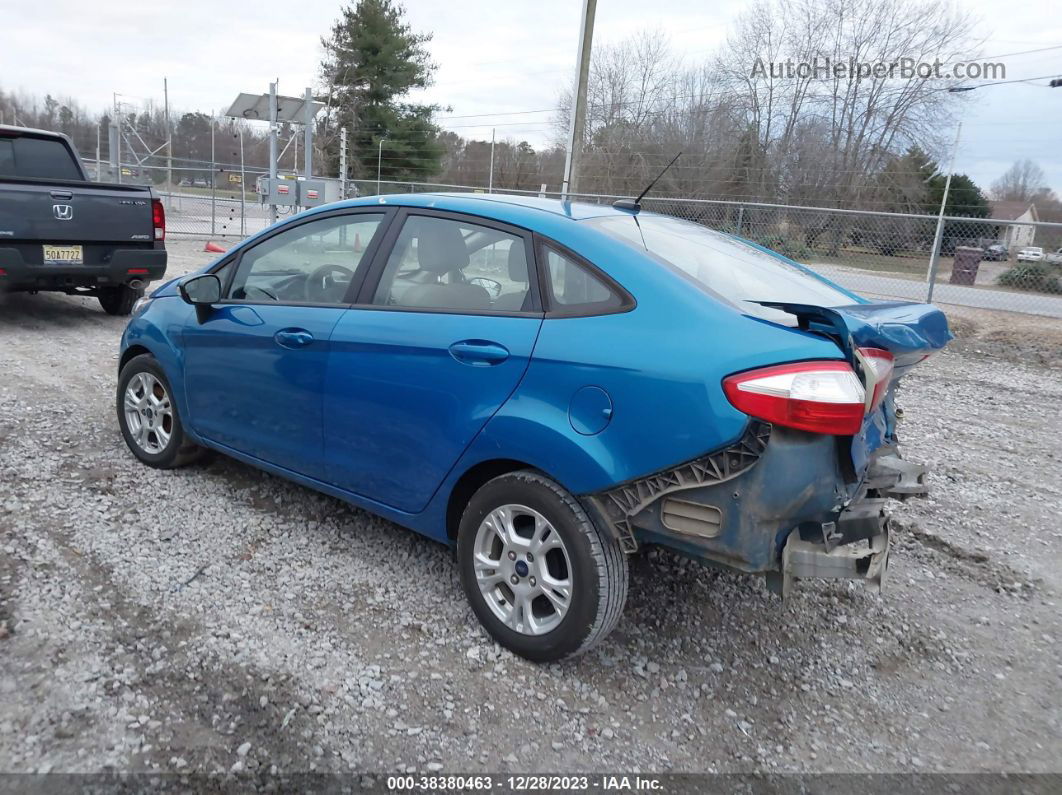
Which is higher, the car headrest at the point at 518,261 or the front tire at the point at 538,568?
the car headrest at the point at 518,261

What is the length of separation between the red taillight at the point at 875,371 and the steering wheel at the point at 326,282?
2.15 metres

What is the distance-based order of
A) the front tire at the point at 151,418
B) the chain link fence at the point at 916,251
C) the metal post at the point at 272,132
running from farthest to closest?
1. the metal post at the point at 272,132
2. the chain link fence at the point at 916,251
3. the front tire at the point at 151,418

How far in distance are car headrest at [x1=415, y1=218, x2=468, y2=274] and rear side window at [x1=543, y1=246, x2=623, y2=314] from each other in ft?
1.45

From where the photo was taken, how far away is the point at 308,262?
395cm

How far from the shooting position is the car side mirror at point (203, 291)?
13.5 feet

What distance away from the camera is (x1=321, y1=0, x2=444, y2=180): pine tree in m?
35.1

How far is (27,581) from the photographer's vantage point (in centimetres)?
330

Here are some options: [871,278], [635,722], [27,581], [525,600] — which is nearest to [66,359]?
[27,581]

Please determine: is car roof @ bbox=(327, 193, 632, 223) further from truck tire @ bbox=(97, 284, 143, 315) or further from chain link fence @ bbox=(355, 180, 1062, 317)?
chain link fence @ bbox=(355, 180, 1062, 317)

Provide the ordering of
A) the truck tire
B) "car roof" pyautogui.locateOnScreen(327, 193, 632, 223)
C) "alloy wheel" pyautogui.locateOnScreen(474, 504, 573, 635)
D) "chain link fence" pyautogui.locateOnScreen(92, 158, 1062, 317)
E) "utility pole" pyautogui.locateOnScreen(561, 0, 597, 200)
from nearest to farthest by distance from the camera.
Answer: "alloy wheel" pyautogui.locateOnScreen(474, 504, 573, 635), "car roof" pyautogui.locateOnScreen(327, 193, 632, 223), the truck tire, "chain link fence" pyautogui.locateOnScreen(92, 158, 1062, 317), "utility pole" pyautogui.locateOnScreen(561, 0, 597, 200)

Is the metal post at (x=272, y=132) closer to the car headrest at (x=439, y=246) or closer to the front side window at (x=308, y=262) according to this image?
the front side window at (x=308, y=262)

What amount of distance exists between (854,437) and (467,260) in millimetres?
1618

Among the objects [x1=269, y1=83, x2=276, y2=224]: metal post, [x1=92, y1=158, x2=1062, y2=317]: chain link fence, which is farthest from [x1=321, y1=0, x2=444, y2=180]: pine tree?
[x1=92, y1=158, x2=1062, y2=317]: chain link fence

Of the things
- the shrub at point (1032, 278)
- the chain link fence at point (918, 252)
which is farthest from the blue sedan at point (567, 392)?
the shrub at point (1032, 278)
